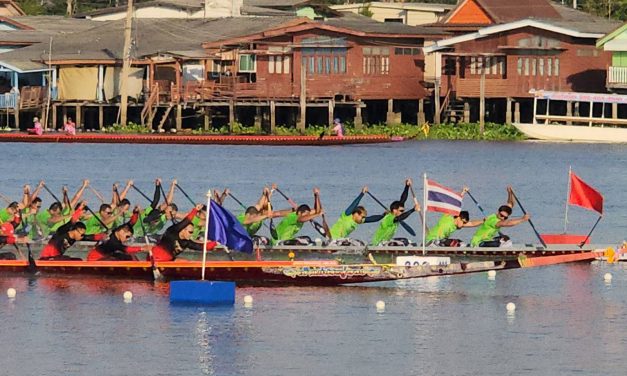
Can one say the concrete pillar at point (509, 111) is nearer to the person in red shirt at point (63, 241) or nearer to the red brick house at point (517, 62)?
the red brick house at point (517, 62)

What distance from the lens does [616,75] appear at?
7250 centimetres

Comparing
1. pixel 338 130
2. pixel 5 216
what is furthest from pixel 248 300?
pixel 338 130

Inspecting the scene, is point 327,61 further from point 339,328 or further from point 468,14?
point 339,328

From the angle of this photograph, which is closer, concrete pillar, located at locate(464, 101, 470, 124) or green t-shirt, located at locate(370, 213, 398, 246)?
green t-shirt, located at locate(370, 213, 398, 246)

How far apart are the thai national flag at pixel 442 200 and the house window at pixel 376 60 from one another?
1706 inches

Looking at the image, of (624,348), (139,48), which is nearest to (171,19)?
(139,48)

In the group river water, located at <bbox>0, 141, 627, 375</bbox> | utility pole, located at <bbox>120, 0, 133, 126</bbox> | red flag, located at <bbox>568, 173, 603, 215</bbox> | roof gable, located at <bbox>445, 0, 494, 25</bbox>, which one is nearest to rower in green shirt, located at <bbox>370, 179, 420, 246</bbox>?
river water, located at <bbox>0, 141, 627, 375</bbox>

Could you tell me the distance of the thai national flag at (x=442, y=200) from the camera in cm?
3241

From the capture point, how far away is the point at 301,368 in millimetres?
25125

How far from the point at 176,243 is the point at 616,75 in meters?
44.9

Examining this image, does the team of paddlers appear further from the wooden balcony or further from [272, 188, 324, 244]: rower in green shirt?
the wooden balcony

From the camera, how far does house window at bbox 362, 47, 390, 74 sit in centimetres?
7581

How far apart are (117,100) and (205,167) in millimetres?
16838

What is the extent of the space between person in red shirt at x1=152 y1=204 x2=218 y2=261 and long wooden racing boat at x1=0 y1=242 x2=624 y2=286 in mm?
246
